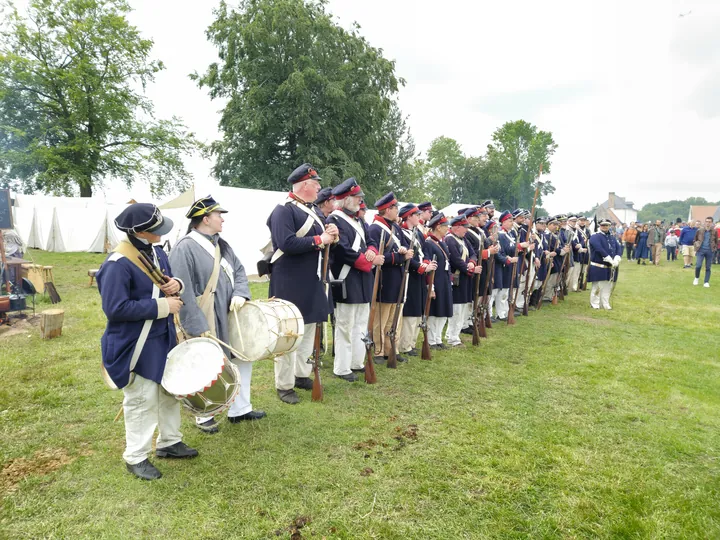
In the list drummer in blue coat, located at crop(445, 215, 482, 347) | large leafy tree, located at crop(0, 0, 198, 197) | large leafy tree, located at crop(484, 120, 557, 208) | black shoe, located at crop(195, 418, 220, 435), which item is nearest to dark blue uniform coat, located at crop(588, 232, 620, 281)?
drummer in blue coat, located at crop(445, 215, 482, 347)

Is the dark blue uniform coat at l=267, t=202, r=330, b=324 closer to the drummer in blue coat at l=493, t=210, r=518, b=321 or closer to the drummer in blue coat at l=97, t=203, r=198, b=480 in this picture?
the drummer in blue coat at l=97, t=203, r=198, b=480

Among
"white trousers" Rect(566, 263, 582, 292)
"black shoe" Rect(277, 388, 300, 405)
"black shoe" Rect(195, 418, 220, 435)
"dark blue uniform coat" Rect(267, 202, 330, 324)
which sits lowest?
"black shoe" Rect(195, 418, 220, 435)

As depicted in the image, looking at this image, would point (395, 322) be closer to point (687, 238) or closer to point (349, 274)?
point (349, 274)

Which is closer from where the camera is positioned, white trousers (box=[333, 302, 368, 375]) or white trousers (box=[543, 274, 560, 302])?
white trousers (box=[333, 302, 368, 375])

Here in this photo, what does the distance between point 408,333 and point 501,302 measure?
3529mm

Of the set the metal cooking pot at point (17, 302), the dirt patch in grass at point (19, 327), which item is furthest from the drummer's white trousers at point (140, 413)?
the metal cooking pot at point (17, 302)

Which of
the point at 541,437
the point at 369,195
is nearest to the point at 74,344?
the point at 541,437

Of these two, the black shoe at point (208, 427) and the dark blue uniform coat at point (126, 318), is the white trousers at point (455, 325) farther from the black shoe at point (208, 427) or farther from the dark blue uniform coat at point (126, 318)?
the dark blue uniform coat at point (126, 318)

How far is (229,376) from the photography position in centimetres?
349

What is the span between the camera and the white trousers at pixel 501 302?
31.5 ft

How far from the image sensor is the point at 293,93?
26.7m

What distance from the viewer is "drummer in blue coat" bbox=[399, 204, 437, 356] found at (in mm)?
6555

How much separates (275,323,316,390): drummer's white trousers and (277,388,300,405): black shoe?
0.04 meters

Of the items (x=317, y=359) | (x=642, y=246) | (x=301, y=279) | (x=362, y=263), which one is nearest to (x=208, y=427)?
(x=317, y=359)
